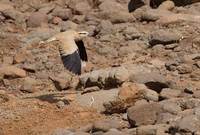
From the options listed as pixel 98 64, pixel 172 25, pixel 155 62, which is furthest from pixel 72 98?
pixel 172 25

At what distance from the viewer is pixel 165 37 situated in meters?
11.5

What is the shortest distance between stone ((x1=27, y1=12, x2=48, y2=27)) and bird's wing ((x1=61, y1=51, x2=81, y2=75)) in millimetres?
4758

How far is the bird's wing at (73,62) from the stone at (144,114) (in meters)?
1.68

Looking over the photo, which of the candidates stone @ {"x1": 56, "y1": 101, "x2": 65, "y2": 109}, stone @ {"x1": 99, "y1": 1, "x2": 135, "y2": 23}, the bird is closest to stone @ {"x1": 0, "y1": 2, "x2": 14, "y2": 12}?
stone @ {"x1": 99, "y1": 1, "x2": 135, "y2": 23}

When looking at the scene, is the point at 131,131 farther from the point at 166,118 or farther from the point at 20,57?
the point at 20,57

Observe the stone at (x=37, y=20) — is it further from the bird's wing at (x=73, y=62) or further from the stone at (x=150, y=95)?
the stone at (x=150, y=95)

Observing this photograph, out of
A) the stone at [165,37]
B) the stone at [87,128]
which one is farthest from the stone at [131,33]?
the stone at [87,128]

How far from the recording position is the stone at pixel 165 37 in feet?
37.3

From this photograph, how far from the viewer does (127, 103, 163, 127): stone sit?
24.3 feet

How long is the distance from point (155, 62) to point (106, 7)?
3953mm

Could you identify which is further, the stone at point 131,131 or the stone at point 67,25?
the stone at point 67,25

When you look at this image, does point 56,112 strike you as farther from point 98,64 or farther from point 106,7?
point 106,7

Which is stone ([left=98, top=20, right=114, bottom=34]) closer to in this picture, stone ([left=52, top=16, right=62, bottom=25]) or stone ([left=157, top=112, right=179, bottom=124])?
stone ([left=52, top=16, right=62, bottom=25])

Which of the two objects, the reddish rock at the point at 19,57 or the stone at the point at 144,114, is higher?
the stone at the point at 144,114
